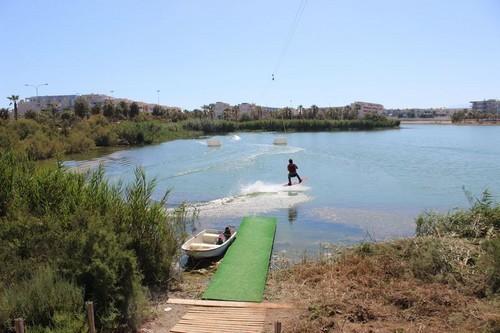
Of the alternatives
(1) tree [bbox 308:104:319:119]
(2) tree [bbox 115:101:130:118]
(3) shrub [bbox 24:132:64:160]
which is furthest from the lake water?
(1) tree [bbox 308:104:319:119]

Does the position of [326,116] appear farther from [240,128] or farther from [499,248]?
[499,248]

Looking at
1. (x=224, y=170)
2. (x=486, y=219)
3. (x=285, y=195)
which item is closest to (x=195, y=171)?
(x=224, y=170)

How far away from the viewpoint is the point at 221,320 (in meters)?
9.69

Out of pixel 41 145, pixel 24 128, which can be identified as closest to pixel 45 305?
pixel 41 145

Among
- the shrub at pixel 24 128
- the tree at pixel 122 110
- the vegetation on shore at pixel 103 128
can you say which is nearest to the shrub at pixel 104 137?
the vegetation on shore at pixel 103 128

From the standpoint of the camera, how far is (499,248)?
1038 cm

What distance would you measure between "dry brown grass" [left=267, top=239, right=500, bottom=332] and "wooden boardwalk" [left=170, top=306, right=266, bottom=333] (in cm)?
77

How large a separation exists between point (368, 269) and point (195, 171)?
31002mm

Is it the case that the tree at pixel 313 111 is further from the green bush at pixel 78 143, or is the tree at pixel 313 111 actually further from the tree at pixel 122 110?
the green bush at pixel 78 143

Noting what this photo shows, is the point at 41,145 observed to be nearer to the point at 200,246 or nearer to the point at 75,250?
the point at 200,246

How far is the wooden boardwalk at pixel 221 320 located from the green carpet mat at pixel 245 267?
79cm

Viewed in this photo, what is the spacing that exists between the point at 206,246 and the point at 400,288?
24.6 feet

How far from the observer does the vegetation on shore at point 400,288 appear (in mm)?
8875

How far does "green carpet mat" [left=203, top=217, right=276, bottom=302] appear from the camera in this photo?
11492 mm
